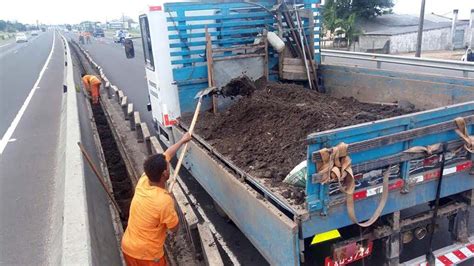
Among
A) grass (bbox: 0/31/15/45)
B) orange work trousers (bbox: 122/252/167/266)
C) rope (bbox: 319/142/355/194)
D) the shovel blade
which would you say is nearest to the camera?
rope (bbox: 319/142/355/194)

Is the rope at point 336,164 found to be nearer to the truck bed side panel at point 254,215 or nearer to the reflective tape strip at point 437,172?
the truck bed side panel at point 254,215

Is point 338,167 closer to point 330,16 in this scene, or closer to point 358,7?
point 330,16

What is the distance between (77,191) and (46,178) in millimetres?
2630

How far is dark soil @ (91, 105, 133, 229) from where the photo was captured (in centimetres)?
554

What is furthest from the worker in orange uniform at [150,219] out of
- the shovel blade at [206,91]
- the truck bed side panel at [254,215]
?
the shovel blade at [206,91]

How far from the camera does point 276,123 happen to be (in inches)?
175

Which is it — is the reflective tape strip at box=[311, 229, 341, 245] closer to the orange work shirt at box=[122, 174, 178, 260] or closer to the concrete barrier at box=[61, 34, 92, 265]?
the orange work shirt at box=[122, 174, 178, 260]

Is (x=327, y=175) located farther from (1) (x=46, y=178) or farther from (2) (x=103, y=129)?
(2) (x=103, y=129)

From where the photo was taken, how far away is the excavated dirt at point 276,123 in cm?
370

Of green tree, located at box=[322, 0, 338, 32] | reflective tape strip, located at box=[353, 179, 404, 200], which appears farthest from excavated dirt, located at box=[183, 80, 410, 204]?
green tree, located at box=[322, 0, 338, 32]

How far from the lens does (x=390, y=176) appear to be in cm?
282

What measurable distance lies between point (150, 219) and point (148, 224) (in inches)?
2.1

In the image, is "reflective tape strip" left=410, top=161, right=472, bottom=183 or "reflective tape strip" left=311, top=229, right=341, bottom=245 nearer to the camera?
"reflective tape strip" left=311, top=229, right=341, bottom=245

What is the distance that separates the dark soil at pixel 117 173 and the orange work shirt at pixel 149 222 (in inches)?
72.6
